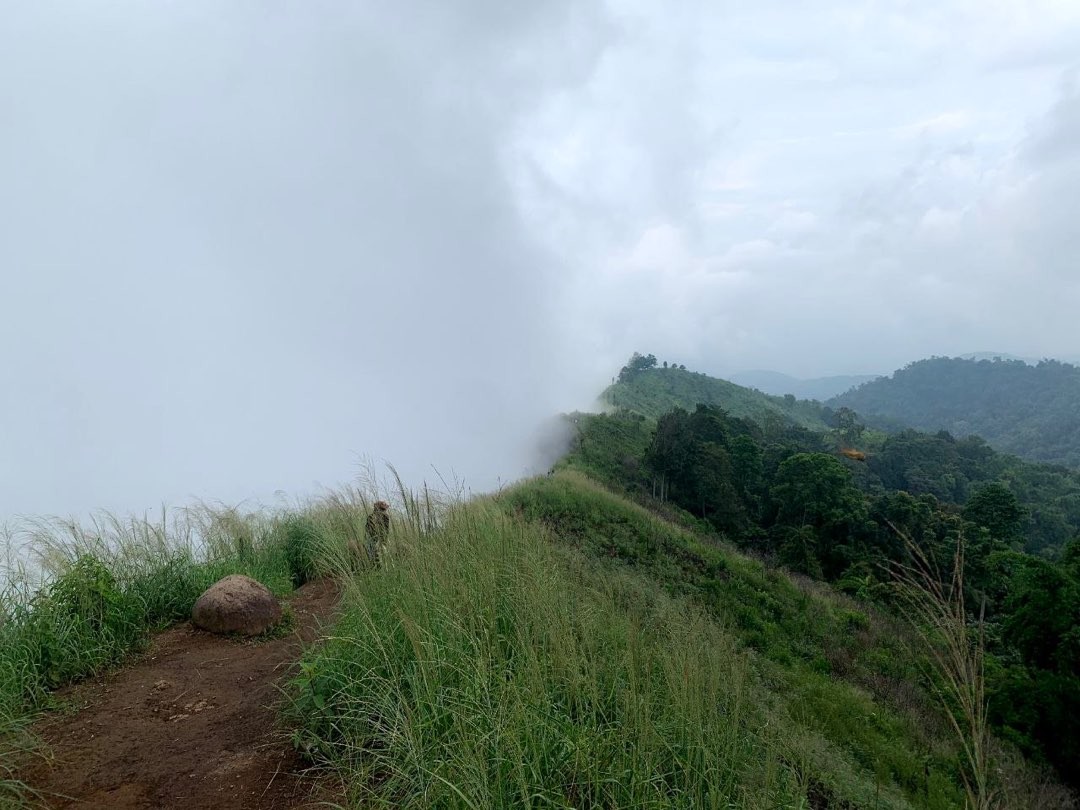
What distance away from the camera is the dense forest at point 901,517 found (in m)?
14.8

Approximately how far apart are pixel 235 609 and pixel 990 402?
541 ft

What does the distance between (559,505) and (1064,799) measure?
13.5 meters

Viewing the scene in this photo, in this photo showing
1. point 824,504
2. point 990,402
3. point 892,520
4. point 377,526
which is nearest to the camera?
point 377,526

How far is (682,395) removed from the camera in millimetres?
81938

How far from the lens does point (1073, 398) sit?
12131 cm

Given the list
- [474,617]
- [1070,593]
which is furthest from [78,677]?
[1070,593]

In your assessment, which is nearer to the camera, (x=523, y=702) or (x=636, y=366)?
(x=523, y=702)

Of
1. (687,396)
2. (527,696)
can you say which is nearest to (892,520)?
(527,696)

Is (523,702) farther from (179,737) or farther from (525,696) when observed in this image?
(179,737)

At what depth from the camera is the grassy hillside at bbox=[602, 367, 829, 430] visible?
73375mm

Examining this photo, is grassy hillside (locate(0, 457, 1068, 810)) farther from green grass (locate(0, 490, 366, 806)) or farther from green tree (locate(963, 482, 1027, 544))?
green tree (locate(963, 482, 1027, 544))

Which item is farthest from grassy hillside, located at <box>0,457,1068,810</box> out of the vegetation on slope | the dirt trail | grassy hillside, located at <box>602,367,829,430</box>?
grassy hillside, located at <box>602,367,829,430</box>

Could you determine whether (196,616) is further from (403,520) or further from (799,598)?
(799,598)

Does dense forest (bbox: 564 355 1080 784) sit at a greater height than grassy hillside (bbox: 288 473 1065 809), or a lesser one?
lesser
